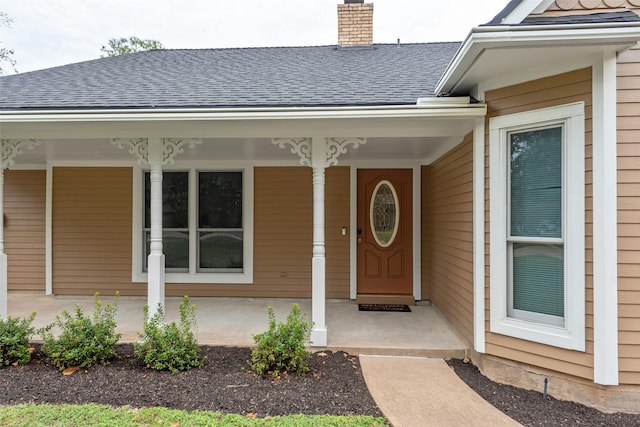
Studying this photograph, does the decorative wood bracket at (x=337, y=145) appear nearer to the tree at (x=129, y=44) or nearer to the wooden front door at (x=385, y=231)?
the wooden front door at (x=385, y=231)

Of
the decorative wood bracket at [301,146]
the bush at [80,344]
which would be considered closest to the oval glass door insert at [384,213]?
the decorative wood bracket at [301,146]

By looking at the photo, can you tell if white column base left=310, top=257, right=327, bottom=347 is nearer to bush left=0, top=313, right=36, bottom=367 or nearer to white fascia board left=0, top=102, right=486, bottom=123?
white fascia board left=0, top=102, right=486, bottom=123

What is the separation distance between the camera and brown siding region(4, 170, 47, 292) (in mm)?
Result: 5992

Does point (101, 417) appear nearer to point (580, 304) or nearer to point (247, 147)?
point (247, 147)

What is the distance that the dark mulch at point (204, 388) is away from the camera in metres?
2.61

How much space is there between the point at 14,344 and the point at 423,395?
382 cm

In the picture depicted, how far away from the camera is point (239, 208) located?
5816 mm

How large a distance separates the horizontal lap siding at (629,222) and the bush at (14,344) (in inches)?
206

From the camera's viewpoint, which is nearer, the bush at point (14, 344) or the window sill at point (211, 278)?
the bush at point (14, 344)

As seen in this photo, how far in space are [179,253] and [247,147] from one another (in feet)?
8.01

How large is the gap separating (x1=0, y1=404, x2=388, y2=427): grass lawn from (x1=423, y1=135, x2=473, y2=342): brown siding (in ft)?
6.13

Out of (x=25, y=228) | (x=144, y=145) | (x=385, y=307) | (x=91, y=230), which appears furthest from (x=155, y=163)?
(x=25, y=228)

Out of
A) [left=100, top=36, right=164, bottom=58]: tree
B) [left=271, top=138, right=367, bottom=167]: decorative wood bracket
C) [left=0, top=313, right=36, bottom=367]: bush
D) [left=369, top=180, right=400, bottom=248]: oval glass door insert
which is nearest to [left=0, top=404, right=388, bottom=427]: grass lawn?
[left=0, top=313, right=36, bottom=367]: bush

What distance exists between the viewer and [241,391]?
280cm
